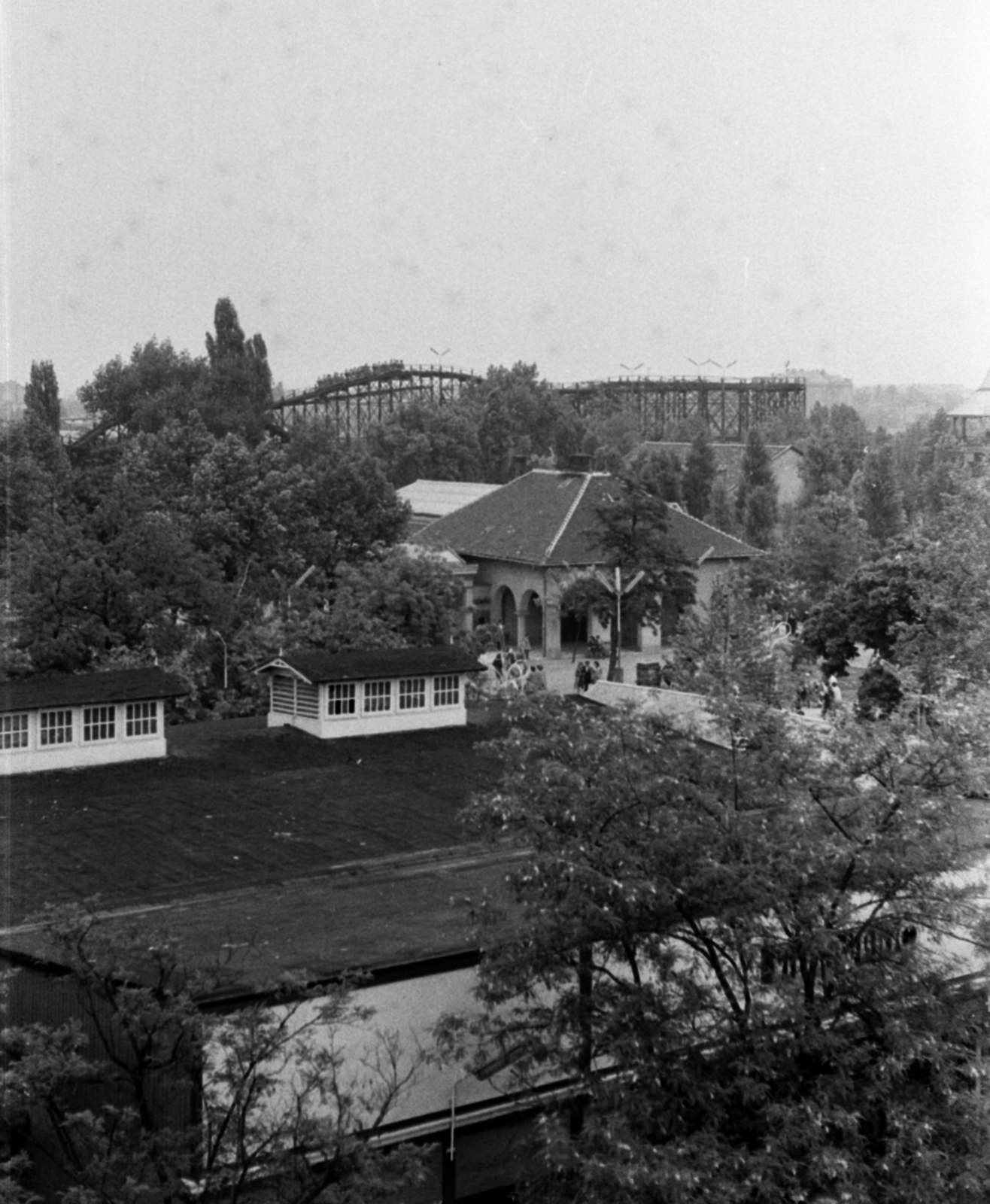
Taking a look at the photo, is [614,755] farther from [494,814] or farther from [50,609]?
[50,609]

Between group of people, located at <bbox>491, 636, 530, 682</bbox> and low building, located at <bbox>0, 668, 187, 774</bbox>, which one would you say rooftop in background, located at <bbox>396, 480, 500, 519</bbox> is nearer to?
group of people, located at <bbox>491, 636, 530, 682</bbox>

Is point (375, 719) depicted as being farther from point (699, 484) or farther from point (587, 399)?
point (587, 399)

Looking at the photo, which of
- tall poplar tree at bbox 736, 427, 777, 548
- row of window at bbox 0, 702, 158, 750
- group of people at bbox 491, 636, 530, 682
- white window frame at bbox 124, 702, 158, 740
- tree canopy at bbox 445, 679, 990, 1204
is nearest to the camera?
tree canopy at bbox 445, 679, 990, 1204

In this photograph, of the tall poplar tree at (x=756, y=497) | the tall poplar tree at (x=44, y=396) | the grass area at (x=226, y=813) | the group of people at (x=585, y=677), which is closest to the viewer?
the grass area at (x=226, y=813)

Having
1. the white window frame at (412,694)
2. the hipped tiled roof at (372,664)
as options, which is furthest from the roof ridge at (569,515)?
the white window frame at (412,694)

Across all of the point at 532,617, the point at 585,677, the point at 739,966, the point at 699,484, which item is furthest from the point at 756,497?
the point at 739,966

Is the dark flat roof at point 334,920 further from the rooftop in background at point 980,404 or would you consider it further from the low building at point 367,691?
the rooftop in background at point 980,404

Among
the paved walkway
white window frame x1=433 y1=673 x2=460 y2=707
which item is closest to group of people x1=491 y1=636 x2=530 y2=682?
the paved walkway
